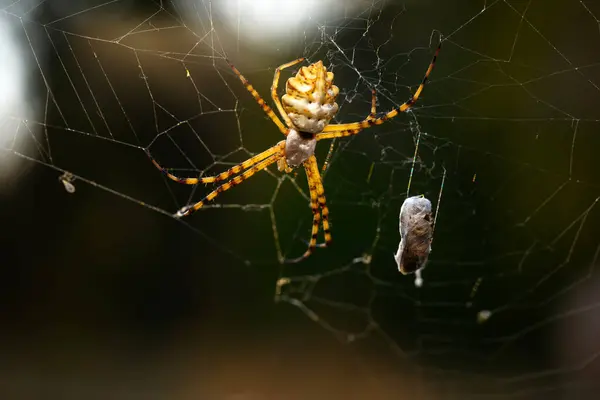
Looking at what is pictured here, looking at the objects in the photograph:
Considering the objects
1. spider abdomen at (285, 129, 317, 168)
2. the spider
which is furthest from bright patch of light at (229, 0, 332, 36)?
spider abdomen at (285, 129, 317, 168)

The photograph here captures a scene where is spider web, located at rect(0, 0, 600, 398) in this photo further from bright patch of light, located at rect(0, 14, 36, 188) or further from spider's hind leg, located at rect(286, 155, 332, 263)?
spider's hind leg, located at rect(286, 155, 332, 263)

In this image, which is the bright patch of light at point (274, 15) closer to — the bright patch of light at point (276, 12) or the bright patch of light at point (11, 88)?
the bright patch of light at point (276, 12)

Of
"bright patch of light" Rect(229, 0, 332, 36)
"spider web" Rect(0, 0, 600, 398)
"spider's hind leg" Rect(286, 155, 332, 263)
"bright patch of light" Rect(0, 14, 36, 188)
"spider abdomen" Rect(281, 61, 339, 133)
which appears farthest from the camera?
"bright patch of light" Rect(0, 14, 36, 188)

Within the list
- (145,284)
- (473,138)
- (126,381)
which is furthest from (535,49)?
(126,381)

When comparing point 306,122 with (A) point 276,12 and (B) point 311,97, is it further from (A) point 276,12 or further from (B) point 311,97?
(A) point 276,12

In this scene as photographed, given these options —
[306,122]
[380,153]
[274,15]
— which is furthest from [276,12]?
[380,153]

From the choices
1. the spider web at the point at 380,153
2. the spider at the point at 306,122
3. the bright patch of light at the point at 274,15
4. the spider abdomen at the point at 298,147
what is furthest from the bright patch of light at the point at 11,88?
the spider abdomen at the point at 298,147

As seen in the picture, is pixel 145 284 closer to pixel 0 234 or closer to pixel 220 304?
pixel 220 304
